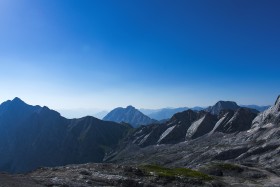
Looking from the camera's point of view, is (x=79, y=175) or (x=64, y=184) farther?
(x=79, y=175)

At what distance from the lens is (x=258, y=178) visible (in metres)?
87.9

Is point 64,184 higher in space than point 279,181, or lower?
higher

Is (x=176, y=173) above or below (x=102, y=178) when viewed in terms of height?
below

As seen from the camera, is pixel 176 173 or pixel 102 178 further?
pixel 176 173

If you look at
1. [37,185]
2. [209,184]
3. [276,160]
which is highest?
→ [37,185]

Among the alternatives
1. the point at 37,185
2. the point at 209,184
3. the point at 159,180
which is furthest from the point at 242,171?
the point at 37,185

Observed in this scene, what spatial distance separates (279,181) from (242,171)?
11.7 m

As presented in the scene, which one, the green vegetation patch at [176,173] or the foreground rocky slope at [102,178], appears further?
the green vegetation patch at [176,173]

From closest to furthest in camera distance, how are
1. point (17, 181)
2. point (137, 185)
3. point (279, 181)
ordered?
point (17, 181)
point (137, 185)
point (279, 181)

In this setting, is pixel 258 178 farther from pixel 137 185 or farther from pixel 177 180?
pixel 137 185

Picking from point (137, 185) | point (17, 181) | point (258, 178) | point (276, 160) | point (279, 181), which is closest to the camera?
point (17, 181)

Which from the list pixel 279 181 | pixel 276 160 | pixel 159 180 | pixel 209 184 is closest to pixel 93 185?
pixel 159 180

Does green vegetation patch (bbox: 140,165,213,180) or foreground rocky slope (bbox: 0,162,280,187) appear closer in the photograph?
foreground rocky slope (bbox: 0,162,280,187)

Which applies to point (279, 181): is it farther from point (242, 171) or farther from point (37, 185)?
point (37, 185)
